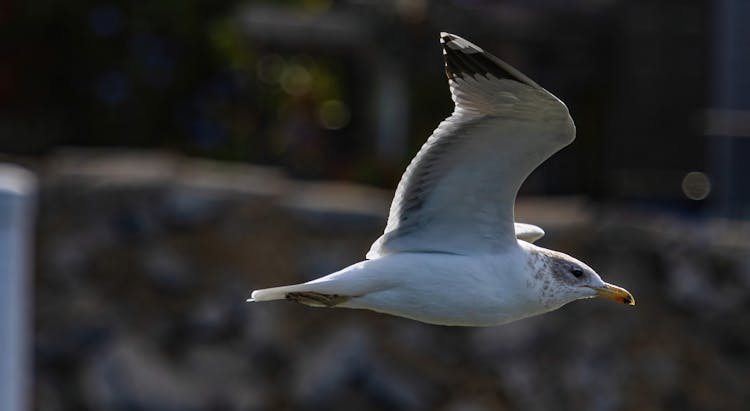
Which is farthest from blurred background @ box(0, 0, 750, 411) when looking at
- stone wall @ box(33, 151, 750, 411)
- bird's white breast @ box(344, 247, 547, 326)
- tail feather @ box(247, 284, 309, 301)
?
bird's white breast @ box(344, 247, 547, 326)

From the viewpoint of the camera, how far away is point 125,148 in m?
11.4

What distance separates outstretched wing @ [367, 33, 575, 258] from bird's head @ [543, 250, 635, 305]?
14 centimetres

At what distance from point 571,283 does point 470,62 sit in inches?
Answer: 27.7

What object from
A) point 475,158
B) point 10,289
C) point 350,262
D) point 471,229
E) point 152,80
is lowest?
point 350,262

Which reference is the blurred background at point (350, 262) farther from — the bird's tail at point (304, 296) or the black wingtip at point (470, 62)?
the black wingtip at point (470, 62)

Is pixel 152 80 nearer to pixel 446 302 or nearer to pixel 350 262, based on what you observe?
pixel 350 262

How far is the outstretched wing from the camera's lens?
12.3 ft

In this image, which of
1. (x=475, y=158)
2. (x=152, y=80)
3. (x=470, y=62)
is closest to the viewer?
(x=470, y=62)

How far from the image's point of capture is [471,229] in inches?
158

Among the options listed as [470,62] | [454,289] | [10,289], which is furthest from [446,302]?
[10,289]

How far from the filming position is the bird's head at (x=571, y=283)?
13.1ft

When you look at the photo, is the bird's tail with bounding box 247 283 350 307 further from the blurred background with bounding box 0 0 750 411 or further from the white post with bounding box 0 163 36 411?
the blurred background with bounding box 0 0 750 411

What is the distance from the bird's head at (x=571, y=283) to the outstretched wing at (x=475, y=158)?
141 mm

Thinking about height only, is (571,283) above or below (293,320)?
above
